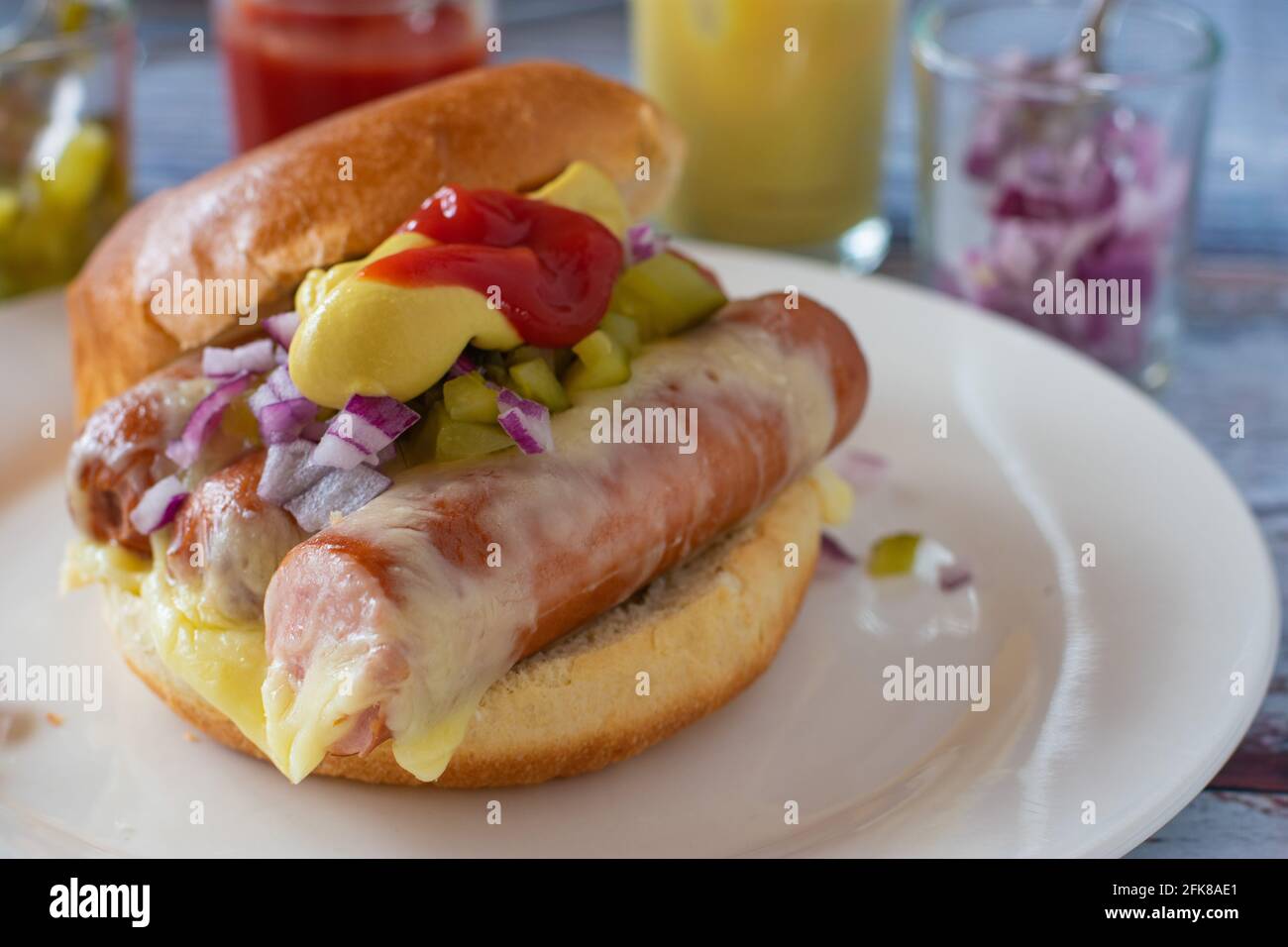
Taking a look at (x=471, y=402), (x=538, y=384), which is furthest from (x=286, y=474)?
(x=538, y=384)

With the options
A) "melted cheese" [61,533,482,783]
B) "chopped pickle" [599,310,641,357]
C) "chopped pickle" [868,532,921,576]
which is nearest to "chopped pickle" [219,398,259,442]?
"melted cheese" [61,533,482,783]

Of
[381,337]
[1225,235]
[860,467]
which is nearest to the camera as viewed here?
[381,337]

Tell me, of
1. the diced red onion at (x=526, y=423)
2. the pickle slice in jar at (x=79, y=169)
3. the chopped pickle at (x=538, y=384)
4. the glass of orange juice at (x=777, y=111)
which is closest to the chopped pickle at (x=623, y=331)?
the chopped pickle at (x=538, y=384)

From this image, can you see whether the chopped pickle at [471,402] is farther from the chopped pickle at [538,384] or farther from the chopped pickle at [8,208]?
the chopped pickle at [8,208]

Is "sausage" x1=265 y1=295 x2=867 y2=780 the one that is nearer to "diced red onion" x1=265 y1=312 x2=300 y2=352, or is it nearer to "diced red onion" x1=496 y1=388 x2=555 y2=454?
"diced red onion" x1=496 y1=388 x2=555 y2=454

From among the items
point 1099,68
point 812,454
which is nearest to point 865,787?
point 812,454

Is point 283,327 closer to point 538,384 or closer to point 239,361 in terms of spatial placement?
point 239,361
